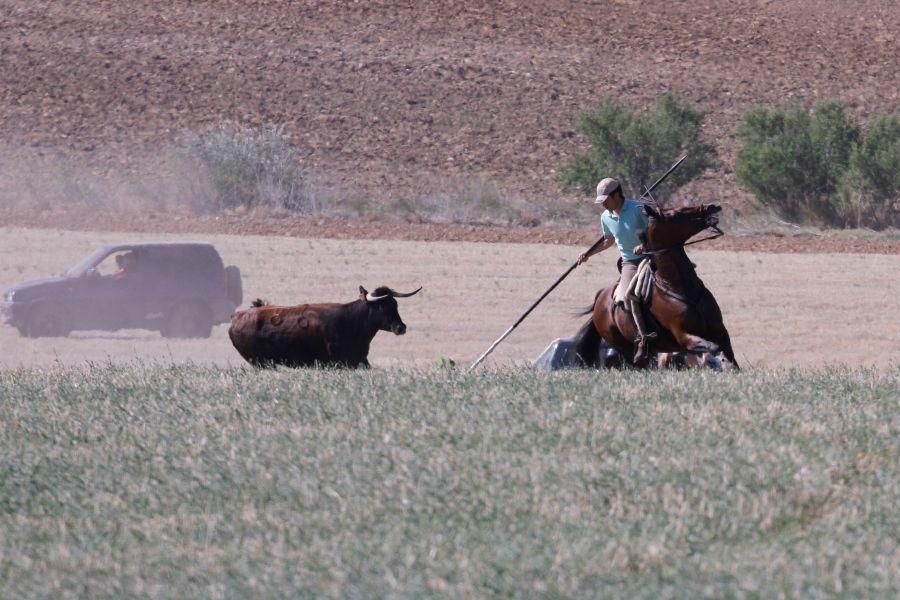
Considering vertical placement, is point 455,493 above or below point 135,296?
above

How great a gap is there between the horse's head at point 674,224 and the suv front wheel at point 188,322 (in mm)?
11774

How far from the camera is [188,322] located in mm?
24219

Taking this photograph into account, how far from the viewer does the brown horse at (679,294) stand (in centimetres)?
1388

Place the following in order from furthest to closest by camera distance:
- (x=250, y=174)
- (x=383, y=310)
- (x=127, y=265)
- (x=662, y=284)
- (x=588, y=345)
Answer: (x=250, y=174)
(x=127, y=265)
(x=383, y=310)
(x=588, y=345)
(x=662, y=284)

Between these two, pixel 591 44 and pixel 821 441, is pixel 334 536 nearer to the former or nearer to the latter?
pixel 821 441

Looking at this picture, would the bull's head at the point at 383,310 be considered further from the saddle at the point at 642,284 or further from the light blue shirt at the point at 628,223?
the saddle at the point at 642,284

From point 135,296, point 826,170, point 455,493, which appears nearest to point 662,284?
point 455,493

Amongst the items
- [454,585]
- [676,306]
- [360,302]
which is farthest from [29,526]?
[360,302]

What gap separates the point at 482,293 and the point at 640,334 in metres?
14.1

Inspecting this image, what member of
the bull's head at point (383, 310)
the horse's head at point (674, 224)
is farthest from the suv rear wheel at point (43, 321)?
the horse's head at point (674, 224)

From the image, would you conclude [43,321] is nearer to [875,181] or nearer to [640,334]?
[640,334]

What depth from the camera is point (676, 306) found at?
46.0 ft

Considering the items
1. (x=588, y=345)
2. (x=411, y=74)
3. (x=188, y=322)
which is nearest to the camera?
(x=588, y=345)

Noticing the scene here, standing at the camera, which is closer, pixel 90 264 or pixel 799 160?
pixel 90 264
